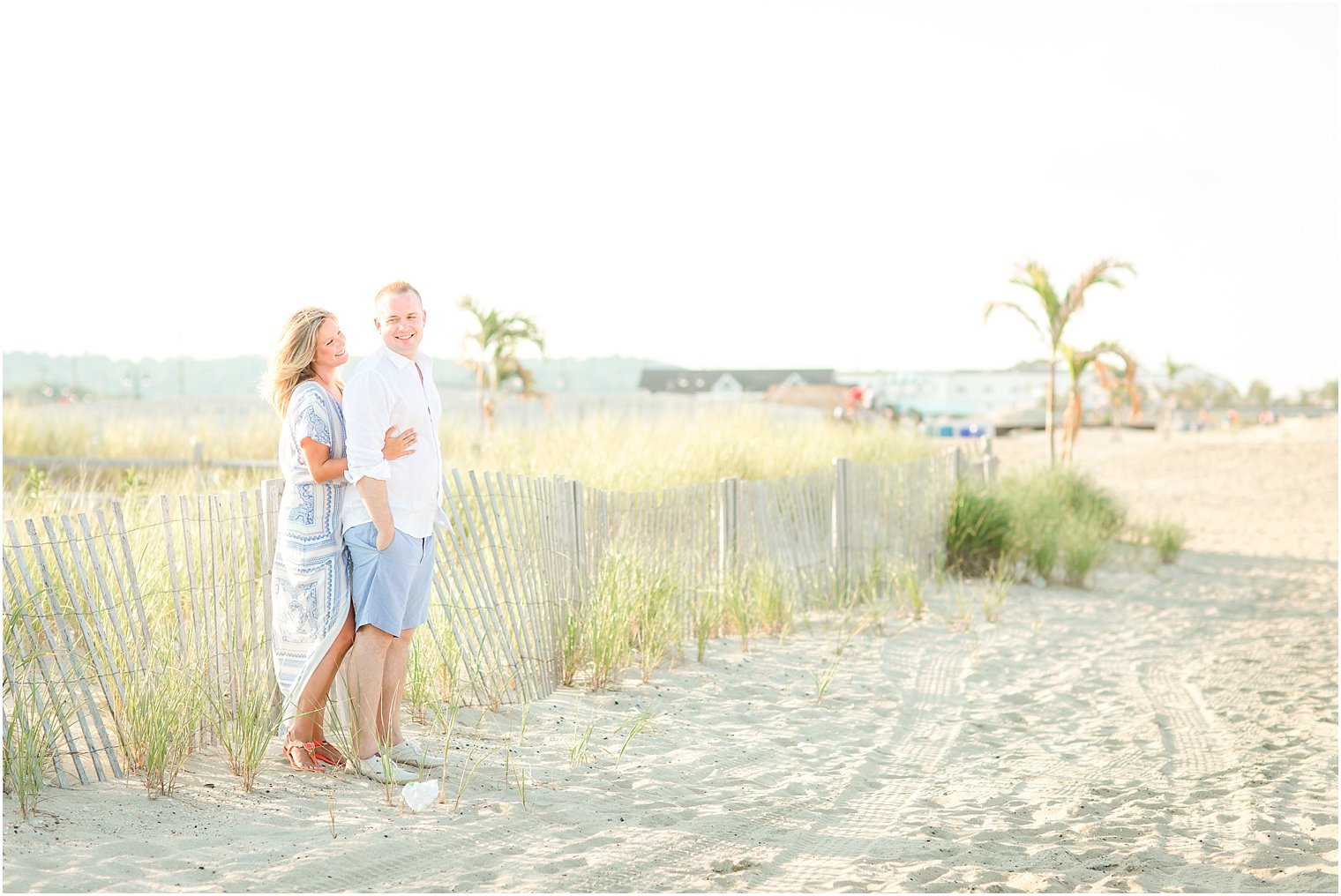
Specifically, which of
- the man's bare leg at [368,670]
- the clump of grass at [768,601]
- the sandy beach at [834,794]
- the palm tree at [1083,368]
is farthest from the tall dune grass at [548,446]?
the man's bare leg at [368,670]

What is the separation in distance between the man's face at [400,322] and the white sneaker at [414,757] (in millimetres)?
1375

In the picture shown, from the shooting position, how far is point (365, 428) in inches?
146

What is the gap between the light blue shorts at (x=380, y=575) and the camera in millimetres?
3859

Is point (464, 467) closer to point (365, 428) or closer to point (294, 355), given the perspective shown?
point (294, 355)

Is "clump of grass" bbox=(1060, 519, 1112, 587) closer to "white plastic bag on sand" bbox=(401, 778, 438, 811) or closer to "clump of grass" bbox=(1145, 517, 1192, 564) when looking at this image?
"clump of grass" bbox=(1145, 517, 1192, 564)

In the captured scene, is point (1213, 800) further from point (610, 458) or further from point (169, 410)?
point (169, 410)

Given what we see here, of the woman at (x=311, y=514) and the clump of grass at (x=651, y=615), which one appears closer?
the woman at (x=311, y=514)

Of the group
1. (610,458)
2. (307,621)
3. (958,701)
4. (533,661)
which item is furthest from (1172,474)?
(307,621)

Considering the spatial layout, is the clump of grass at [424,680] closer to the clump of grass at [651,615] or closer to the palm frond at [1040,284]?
the clump of grass at [651,615]

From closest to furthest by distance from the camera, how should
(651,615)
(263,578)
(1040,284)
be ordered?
1. (263,578)
2. (651,615)
3. (1040,284)

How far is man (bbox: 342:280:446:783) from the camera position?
373 centimetres

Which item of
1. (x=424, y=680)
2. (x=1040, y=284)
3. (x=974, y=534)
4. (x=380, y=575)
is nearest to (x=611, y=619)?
(x=424, y=680)

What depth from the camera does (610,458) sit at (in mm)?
9641

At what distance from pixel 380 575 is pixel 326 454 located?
1.43 ft
